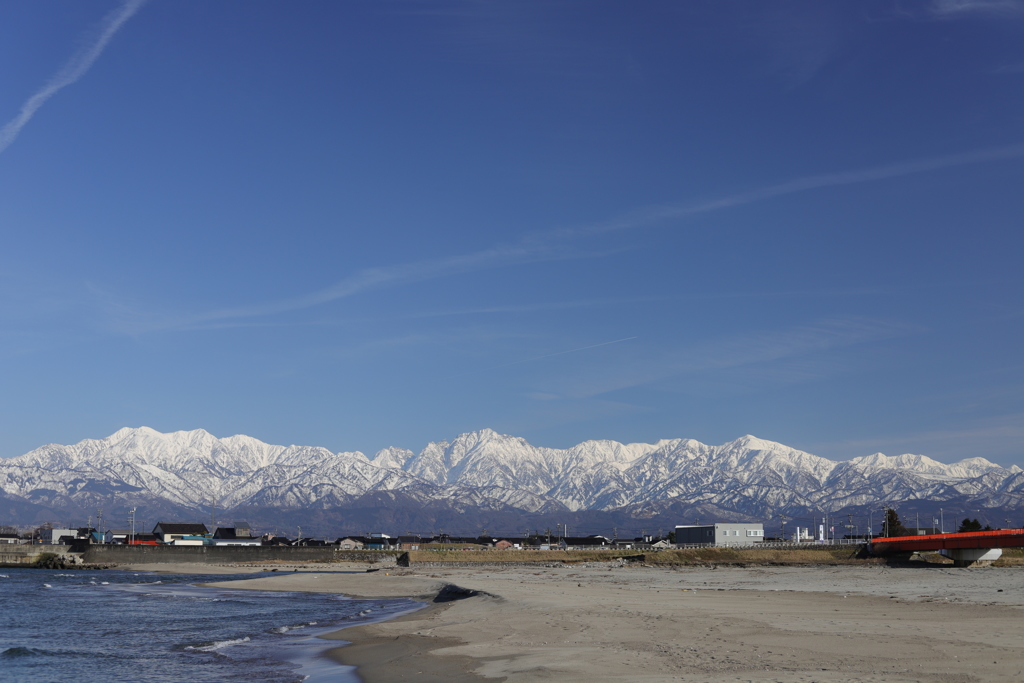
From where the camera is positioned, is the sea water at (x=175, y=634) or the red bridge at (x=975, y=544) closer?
the sea water at (x=175, y=634)

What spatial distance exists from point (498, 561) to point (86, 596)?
80048 millimetres

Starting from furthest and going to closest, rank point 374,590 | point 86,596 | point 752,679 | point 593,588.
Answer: point 374,590 < point 86,596 < point 593,588 < point 752,679

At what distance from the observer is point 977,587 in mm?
49625

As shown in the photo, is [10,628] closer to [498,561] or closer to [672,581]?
[672,581]

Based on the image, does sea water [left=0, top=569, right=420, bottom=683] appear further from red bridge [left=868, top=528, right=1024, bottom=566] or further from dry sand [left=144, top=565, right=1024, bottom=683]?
red bridge [left=868, top=528, right=1024, bottom=566]

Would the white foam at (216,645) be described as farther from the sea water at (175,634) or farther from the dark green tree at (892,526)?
the dark green tree at (892,526)

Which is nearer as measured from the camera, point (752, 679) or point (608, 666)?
point (752, 679)

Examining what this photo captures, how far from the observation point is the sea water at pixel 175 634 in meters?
30.0

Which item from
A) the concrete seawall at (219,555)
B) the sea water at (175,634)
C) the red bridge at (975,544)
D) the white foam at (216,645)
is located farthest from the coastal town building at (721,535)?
the white foam at (216,645)

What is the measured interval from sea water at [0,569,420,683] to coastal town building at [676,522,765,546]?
81.5 metres

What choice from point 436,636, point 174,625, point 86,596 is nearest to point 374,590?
point 86,596

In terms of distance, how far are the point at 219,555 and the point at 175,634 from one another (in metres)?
127

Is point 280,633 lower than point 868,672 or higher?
lower

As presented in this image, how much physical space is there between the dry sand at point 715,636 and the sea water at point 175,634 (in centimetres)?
288
